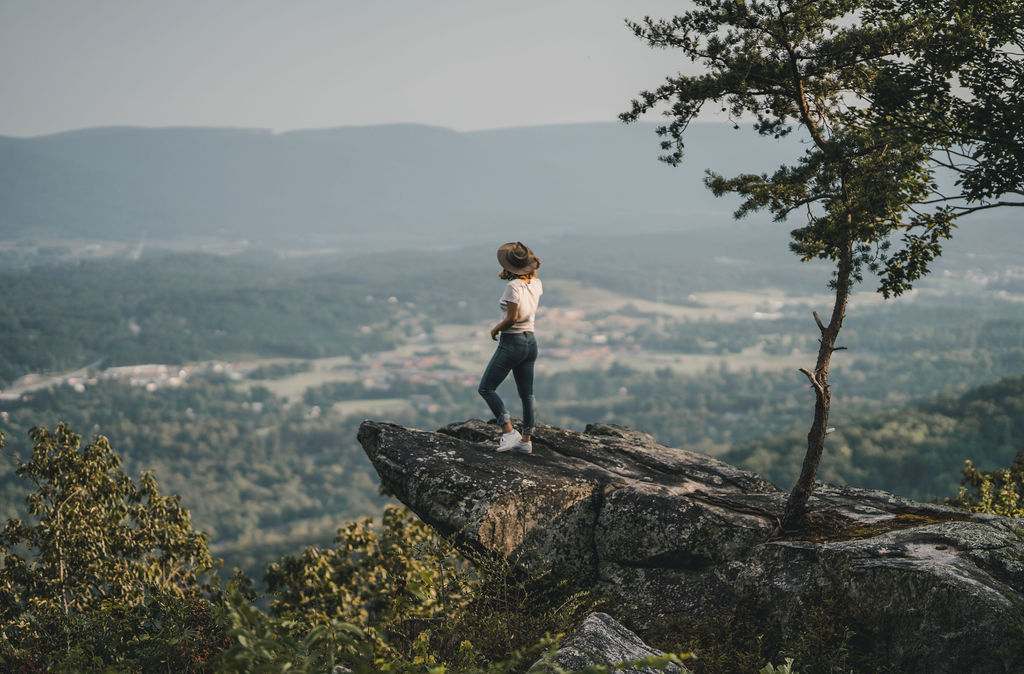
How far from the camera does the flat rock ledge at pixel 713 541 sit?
6699 mm

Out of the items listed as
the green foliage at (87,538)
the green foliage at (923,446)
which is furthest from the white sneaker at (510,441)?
the green foliage at (923,446)

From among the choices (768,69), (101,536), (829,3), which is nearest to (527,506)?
(768,69)

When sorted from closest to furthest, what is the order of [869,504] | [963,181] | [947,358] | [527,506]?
1. [963,181]
2. [527,506]
3. [869,504]
4. [947,358]

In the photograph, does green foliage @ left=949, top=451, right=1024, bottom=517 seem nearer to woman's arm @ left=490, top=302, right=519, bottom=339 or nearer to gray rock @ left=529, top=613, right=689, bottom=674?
woman's arm @ left=490, top=302, right=519, bottom=339

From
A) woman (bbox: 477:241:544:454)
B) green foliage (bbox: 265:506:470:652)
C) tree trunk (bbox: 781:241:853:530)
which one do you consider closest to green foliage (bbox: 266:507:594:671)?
green foliage (bbox: 265:506:470:652)

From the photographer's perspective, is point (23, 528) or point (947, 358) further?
point (947, 358)

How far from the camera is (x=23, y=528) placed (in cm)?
1587

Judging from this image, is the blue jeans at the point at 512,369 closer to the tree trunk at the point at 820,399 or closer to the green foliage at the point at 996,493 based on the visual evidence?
the tree trunk at the point at 820,399

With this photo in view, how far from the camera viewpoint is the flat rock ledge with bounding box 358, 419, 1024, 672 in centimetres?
670

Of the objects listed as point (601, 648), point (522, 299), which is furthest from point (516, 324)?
point (601, 648)

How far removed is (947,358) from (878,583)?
731 feet

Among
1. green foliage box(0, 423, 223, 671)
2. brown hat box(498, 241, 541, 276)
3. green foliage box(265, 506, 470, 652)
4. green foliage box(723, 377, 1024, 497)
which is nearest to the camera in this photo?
brown hat box(498, 241, 541, 276)

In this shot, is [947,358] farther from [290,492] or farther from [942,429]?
[290,492]

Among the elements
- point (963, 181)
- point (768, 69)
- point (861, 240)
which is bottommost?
point (861, 240)
